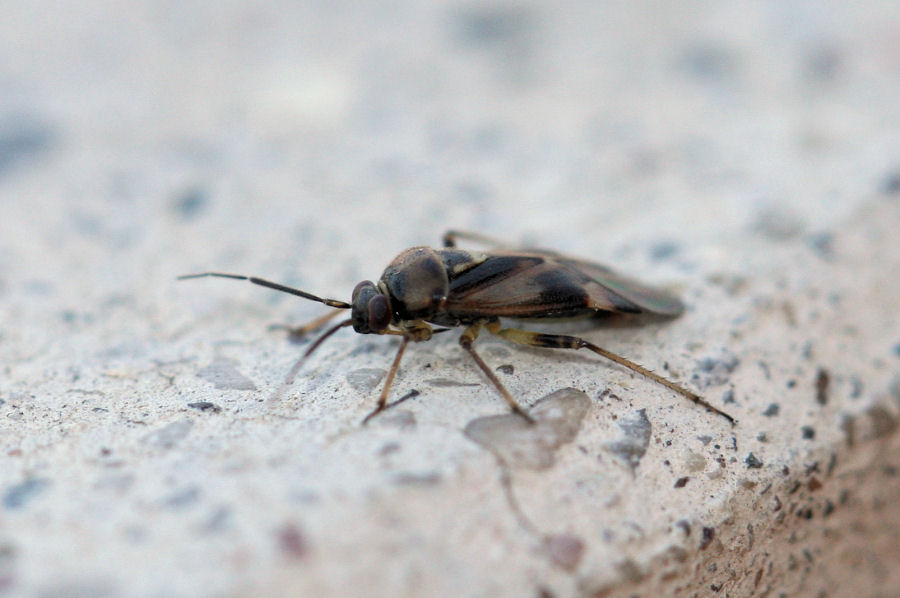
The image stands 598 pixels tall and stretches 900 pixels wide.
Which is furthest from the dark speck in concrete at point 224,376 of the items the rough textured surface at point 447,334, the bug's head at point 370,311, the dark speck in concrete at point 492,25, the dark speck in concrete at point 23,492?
the dark speck in concrete at point 492,25

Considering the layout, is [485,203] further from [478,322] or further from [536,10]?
[536,10]

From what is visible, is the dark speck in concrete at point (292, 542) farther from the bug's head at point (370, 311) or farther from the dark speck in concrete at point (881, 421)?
the dark speck in concrete at point (881, 421)

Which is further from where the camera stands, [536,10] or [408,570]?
[536,10]

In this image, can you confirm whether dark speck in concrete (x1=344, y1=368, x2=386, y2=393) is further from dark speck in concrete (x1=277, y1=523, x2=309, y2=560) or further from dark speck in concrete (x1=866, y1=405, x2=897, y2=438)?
dark speck in concrete (x1=866, y1=405, x2=897, y2=438)

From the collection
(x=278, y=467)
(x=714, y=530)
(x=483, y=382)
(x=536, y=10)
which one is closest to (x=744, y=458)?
(x=714, y=530)

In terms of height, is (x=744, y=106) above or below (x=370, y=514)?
above

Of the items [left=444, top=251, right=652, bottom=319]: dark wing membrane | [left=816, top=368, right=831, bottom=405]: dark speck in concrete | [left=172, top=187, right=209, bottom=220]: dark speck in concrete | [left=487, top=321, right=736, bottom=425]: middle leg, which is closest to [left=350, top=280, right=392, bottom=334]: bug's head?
[left=444, top=251, right=652, bottom=319]: dark wing membrane

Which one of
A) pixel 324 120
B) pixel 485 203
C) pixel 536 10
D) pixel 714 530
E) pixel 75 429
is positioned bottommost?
pixel 714 530
